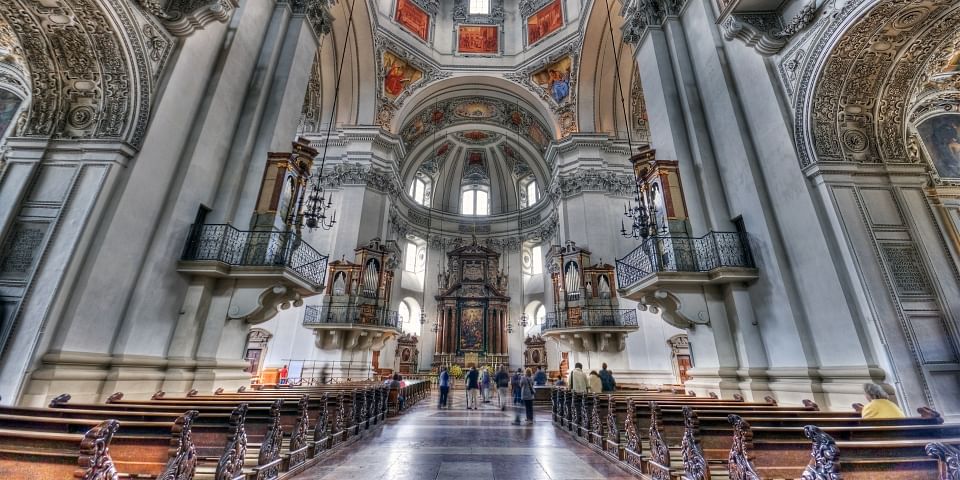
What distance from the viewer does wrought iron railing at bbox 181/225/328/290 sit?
19.9ft

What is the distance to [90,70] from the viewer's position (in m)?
5.35

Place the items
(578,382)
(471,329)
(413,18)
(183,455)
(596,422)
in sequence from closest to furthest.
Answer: (183,455) < (596,422) < (578,382) < (413,18) < (471,329)

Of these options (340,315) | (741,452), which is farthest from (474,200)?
(741,452)

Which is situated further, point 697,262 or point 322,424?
point 697,262

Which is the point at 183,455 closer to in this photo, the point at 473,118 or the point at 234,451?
the point at 234,451

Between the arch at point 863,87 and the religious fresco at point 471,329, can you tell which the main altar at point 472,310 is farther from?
the arch at point 863,87

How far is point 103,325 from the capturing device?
4871 millimetres

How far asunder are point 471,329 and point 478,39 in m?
15.1

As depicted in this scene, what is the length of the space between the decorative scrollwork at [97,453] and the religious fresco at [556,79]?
17.4 m

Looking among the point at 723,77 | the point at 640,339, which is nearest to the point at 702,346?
the point at 723,77

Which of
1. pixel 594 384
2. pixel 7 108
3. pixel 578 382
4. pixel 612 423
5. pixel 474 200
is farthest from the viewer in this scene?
pixel 474 200

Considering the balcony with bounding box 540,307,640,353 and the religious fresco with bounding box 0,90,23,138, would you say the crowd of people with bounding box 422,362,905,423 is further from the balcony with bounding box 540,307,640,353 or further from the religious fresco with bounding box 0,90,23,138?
the religious fresco with bounding box 0,90,23,138

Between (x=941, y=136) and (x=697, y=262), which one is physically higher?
(x=941, y=136)

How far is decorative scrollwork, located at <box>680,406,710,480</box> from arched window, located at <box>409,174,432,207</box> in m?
20.3
